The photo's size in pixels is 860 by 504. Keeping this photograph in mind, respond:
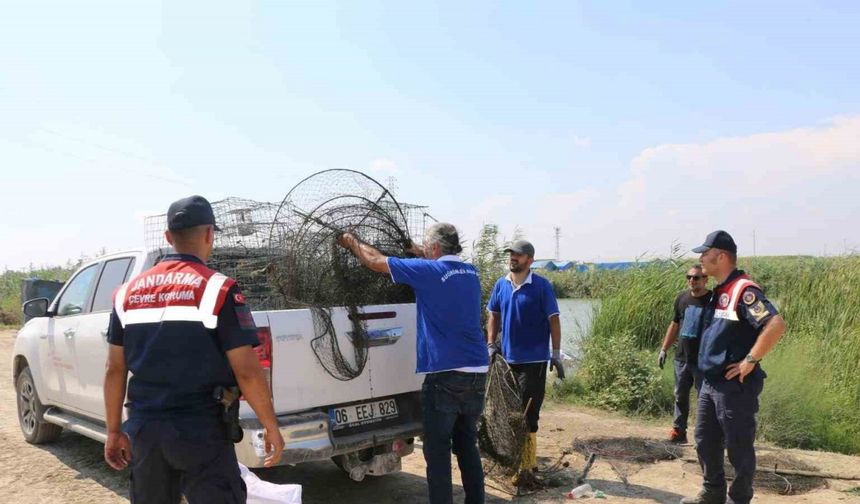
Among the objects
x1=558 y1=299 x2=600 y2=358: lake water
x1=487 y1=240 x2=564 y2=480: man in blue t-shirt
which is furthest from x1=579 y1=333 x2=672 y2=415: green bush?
x1=487 y1=240 x2=564 y2=480: man in blue t-shirt

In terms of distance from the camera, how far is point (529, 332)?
5.47m

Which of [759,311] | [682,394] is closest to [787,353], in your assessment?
[682,394]

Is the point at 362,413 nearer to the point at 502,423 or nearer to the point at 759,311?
the point at 502,423

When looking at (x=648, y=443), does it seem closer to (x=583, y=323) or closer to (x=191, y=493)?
(x=583, y=323)

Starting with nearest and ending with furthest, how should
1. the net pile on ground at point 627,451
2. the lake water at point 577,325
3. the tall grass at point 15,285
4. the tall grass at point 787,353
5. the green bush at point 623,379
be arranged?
the net pile on ground at point 627,451 < the tall grass at point 787,353 < the green bush at point 623,379 < the lake water at point 577,325 < the tall grass at point 15,285

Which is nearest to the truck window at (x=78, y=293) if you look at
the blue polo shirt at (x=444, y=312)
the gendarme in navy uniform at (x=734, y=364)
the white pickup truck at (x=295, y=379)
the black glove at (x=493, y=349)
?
the white pickup truck at (x=295, y=379)

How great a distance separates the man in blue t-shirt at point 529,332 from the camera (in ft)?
17.8

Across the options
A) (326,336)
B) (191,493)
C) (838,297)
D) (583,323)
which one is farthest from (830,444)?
(191,493)

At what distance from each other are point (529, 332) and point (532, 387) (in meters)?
0.46

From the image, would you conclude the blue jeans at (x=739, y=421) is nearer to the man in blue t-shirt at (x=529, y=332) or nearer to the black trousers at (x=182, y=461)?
the man in blue t-shirt at (x=529, y=332)

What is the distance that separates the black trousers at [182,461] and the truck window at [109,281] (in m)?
2.73

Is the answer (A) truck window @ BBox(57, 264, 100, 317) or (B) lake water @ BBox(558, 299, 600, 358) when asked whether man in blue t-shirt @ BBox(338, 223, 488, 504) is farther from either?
(B) lake water @ BBox(558, 299, 600, 358)

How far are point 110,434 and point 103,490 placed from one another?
289cm

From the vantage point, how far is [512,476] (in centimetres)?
525
